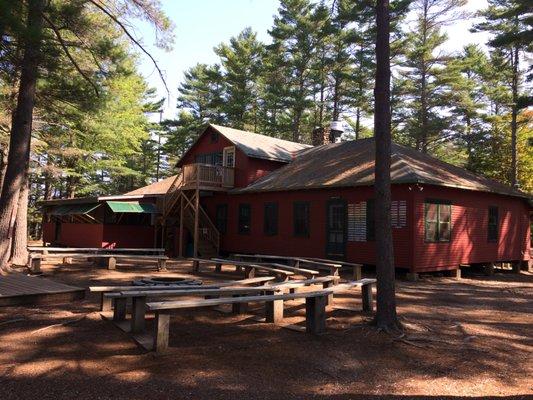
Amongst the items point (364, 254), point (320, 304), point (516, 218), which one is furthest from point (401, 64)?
point (320, 304)

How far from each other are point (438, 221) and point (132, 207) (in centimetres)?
1446

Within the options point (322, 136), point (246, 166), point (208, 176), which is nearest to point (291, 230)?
point (246, 166)

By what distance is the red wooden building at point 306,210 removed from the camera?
1573 centimetres

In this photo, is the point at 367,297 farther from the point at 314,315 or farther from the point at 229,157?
the point at 229,157

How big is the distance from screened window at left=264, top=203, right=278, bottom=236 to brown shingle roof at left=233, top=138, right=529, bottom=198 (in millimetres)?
855

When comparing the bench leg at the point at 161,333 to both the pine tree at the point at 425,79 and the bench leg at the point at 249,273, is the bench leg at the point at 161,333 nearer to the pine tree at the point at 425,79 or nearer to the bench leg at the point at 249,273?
the bench leg at the point at 249,273

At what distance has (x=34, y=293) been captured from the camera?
8.40 m

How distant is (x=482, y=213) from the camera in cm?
1803

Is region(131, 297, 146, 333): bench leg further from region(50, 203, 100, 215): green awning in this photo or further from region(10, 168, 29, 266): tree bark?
region(50, 203, 100, 215): green awning

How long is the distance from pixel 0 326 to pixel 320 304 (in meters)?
4.66

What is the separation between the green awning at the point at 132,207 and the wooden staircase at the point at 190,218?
0.96m

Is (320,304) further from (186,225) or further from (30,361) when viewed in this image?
(186,225)

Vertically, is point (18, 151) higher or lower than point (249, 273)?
higher

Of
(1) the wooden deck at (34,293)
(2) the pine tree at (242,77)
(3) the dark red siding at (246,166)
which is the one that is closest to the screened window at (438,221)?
(3) the dark red siding at (246,166)
